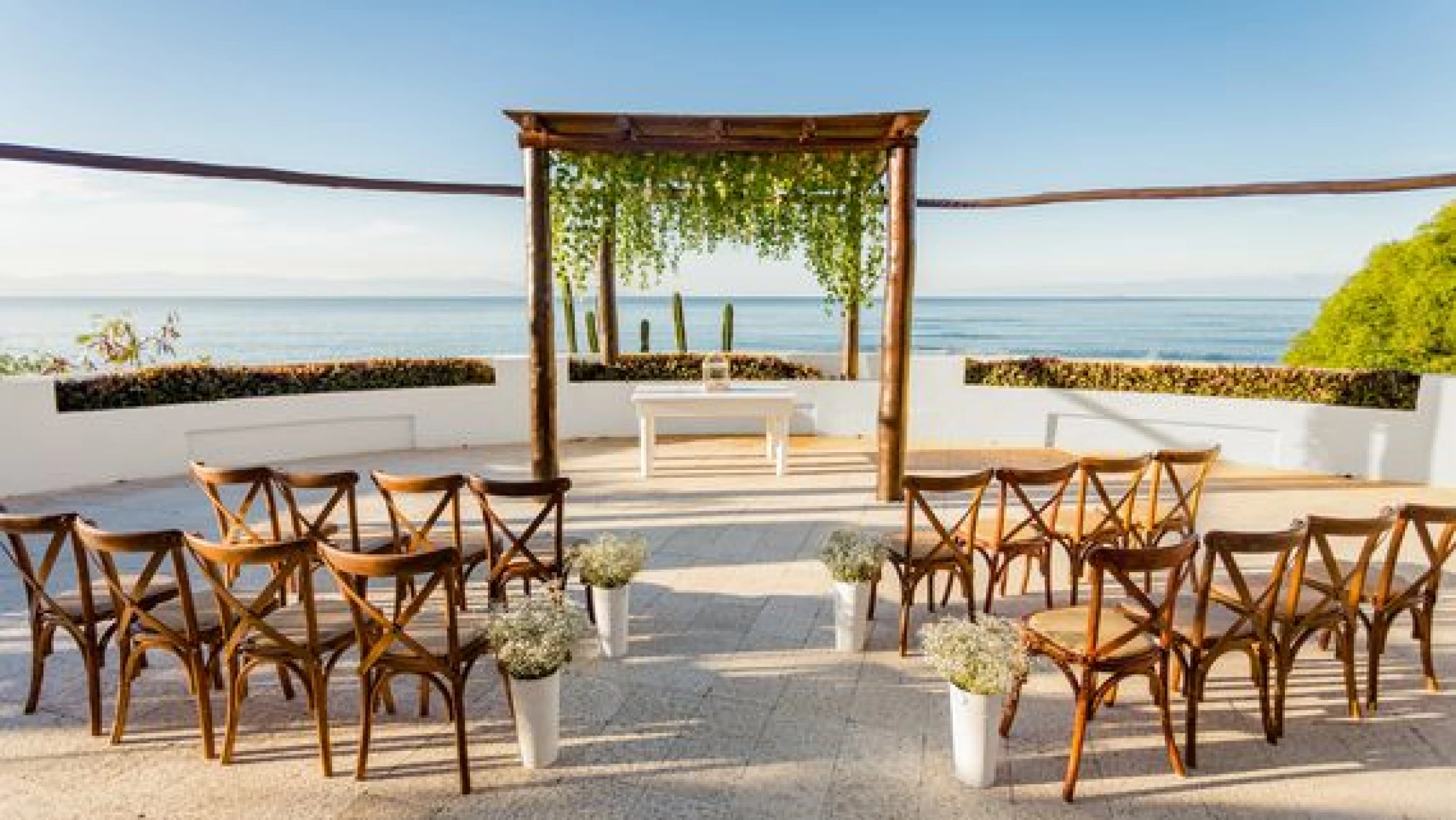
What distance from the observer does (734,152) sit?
277 inches

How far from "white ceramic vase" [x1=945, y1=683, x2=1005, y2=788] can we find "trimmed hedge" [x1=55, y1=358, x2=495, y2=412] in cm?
846

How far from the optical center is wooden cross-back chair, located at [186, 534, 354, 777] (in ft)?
9.93

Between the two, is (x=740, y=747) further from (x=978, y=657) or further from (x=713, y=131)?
(x=713, y=131)

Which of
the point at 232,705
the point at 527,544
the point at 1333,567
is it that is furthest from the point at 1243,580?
the point at 232,705

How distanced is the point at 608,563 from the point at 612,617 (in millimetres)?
290

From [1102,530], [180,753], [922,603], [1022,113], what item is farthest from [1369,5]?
[180,753]

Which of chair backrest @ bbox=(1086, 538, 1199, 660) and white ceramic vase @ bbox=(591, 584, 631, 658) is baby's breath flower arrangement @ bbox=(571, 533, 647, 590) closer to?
Answer: white ceramic vase @ bbox=(591, 584, 631, 658)

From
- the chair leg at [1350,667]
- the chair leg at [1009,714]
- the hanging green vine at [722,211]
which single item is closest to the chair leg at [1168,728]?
the chair leg at [1009,714]

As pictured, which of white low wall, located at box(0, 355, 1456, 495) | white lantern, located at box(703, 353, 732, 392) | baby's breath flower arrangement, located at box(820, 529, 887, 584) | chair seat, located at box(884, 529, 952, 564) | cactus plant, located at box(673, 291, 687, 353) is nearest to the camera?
baby's breath flower arrangement, located at box(820, 529, 887, 584)

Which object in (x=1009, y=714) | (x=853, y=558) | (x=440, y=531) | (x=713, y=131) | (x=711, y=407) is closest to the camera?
(x=1009, y=714)

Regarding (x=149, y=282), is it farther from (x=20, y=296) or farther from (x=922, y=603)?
(x=922, y=603)

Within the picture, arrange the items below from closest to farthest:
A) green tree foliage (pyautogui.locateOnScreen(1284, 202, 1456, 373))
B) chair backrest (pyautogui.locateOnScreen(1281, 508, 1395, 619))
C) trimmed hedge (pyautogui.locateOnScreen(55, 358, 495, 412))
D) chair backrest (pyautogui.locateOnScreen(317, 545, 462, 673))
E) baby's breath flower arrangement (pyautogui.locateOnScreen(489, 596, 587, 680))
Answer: chair backrest (pyautogui.locateOnScreen(317, 545, 462, 673))
baby's breath flower arrangement (pyautogui.locateOnScreen(489, 596, 587, 680))
chair backrest (pyautogui.locateOnScreen(1281, 508, 1395, 619))
trimmed hedge (pyautogui.locateOnScreen(55, 358, 495, 412))
green tree foliage (pyautogui.locateOnScreen(1284, 202, 1456, 373))

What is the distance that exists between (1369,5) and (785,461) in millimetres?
12897

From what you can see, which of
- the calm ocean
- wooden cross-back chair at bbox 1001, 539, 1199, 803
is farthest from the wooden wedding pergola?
the calm ocean
